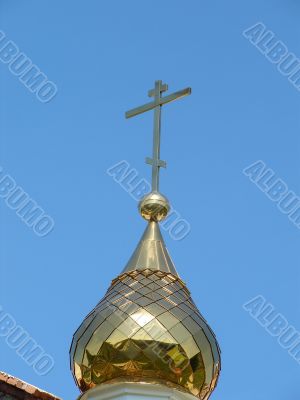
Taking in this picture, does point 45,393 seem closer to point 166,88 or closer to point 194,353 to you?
point 194,353

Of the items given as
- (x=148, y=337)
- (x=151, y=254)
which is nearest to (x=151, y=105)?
(x=151, y=254)

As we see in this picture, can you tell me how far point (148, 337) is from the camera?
12.6 metres

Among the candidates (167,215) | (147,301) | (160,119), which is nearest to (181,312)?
(147,301)

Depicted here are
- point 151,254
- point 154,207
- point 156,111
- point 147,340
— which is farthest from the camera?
point 156,111

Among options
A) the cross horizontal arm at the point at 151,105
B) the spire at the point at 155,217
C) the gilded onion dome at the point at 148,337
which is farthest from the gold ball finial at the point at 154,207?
the cross horizontal arm at the point at 151,105

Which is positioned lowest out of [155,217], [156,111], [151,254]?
[151,254]

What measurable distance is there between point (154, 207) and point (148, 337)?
170 cm

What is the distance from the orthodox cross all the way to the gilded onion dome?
1.05 metres

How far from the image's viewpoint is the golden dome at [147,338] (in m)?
12.6

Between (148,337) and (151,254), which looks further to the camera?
(151,254)

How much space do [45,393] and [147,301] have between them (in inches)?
57.3

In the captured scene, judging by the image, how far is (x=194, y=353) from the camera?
41.8 feet

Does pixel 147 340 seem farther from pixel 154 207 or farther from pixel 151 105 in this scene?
pixel 151 105

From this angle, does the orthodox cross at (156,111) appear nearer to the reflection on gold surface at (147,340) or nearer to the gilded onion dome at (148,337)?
the gilded onion dome at (148,337)
